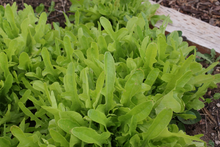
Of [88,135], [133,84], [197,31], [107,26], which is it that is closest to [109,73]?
[133,84]

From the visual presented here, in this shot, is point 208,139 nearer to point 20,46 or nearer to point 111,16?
point 111,16

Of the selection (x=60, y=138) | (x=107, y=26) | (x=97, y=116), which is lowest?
(x=60, y=138)

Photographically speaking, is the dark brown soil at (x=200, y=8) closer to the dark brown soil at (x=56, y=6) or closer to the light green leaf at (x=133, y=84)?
the dark brown soil at (x=56, y=6)

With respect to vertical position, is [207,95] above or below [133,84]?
below

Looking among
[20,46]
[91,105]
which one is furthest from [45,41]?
[91,105]

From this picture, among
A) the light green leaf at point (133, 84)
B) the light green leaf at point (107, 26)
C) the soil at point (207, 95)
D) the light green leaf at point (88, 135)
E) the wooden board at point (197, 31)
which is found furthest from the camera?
the wooden board at point (197, 31)

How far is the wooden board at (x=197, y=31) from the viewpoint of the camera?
2180 mm

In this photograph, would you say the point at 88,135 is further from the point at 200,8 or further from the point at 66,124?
the point at 200,8

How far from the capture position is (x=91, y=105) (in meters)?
0.96

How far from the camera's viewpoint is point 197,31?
232 cm

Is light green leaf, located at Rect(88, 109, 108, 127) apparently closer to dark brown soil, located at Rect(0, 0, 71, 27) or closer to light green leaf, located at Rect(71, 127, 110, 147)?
light green leaf, located at Rect(71, 127, 110, 147)

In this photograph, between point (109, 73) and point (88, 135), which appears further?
point (109, 73)

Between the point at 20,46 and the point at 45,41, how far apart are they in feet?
0.63

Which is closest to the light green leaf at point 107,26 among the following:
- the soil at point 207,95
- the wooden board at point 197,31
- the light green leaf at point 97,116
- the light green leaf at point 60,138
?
the light green leaf at point 97,116
